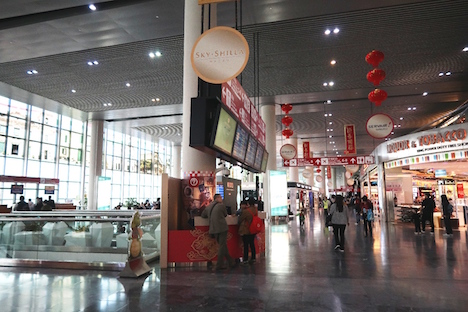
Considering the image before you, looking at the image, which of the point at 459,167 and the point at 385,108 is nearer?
the point at 459,167

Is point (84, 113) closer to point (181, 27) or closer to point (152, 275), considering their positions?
point (181, 27)

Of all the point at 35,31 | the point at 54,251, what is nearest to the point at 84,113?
the point at 35,31

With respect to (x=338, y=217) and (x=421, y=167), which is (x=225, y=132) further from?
(x=421, y=167)

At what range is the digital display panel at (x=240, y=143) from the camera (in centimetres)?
679

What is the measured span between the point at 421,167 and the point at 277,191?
909cm

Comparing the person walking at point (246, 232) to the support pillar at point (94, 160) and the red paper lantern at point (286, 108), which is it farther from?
the support pillar at point (94, 160)

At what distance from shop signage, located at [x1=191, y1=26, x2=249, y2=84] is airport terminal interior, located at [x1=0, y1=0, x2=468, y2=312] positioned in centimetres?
3

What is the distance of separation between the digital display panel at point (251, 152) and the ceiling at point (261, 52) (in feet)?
5.85

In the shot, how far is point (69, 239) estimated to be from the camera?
750 cm

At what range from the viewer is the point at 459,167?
19078 mm

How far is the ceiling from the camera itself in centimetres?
966

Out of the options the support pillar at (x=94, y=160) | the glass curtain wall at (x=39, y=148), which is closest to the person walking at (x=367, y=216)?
the support pillar at (x=94, y=160)

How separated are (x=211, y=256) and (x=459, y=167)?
60.8 ft

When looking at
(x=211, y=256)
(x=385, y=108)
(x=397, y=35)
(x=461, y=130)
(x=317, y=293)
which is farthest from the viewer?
(x=385, y=108)
